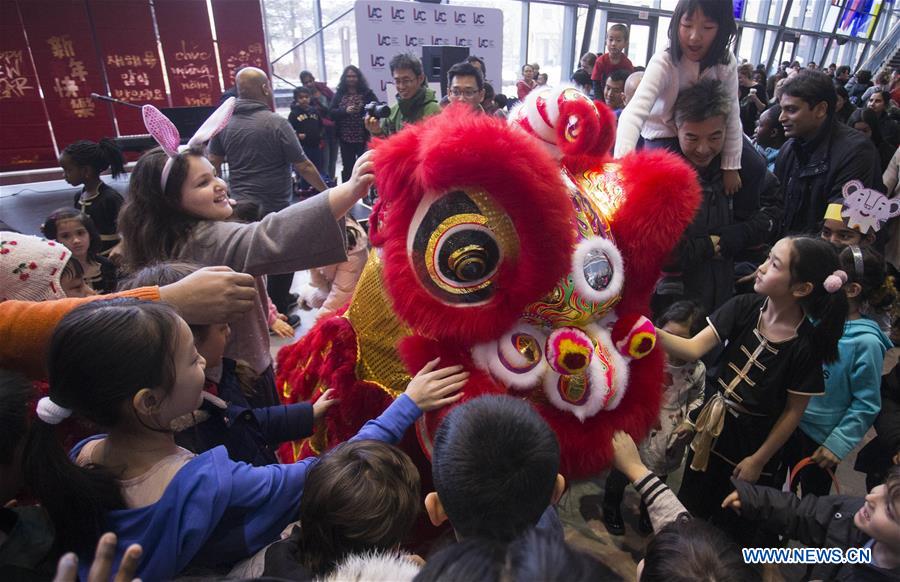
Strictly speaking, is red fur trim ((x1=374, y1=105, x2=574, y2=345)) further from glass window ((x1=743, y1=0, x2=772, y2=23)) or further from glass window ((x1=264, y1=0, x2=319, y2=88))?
glass window ((x1=743, y1=0, x2=772, y2=23))

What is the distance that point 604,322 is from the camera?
1074mm

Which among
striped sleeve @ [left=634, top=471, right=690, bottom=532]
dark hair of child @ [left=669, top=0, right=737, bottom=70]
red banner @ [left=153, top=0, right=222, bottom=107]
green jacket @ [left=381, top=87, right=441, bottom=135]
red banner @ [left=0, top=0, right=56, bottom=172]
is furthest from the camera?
red banner @ [left=153, top=0, right=222, bottom=107]

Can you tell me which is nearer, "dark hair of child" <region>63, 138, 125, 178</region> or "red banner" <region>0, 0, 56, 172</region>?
"dark hair of child" <region>63, 138, 125, 178</region>

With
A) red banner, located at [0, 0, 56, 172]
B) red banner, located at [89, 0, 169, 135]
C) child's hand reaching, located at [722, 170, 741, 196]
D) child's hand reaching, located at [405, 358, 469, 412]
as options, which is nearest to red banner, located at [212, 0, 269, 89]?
red banner, located at [89, 0, 169, 135]

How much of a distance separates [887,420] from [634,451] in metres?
1.19

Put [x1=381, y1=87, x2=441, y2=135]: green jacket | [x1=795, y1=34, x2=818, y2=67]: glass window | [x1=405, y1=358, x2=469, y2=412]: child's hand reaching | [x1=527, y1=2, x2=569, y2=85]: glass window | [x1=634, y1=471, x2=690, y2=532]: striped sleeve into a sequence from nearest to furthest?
[x1=405, y1=358, x2=469, y2=412]: child's hand reaching
[x1=634, y1=471, x2=690, y2=532]: striped sleeve
[x1=381, y1=87, x2=441, y2=135]: green jacket
[x1=527, y1=2, x2=569, y2=85]: glass window
[x1=795, y1=34, x2=818, y2=67]: glass window

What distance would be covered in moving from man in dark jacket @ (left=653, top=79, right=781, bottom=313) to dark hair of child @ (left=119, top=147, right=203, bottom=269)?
5.10 ft

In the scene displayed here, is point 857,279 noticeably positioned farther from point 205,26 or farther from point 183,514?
point 205,26

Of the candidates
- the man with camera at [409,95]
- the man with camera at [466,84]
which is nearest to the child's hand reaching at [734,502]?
the man with camera at [466,84]

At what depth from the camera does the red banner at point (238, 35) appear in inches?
279

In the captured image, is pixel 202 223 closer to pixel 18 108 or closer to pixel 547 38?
pixel 18 108

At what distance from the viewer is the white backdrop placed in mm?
5570

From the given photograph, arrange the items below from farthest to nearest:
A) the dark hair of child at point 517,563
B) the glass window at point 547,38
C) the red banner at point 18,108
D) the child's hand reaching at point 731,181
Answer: the glass window at point 547,38 < the red banner at point 18,108 < the child's hand reaching at point 731,181 < the dark hair of child at point 517,563

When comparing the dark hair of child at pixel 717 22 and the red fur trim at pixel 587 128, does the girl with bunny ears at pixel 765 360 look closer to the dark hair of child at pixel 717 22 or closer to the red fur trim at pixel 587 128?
the red fur trim at pixel 587 128
